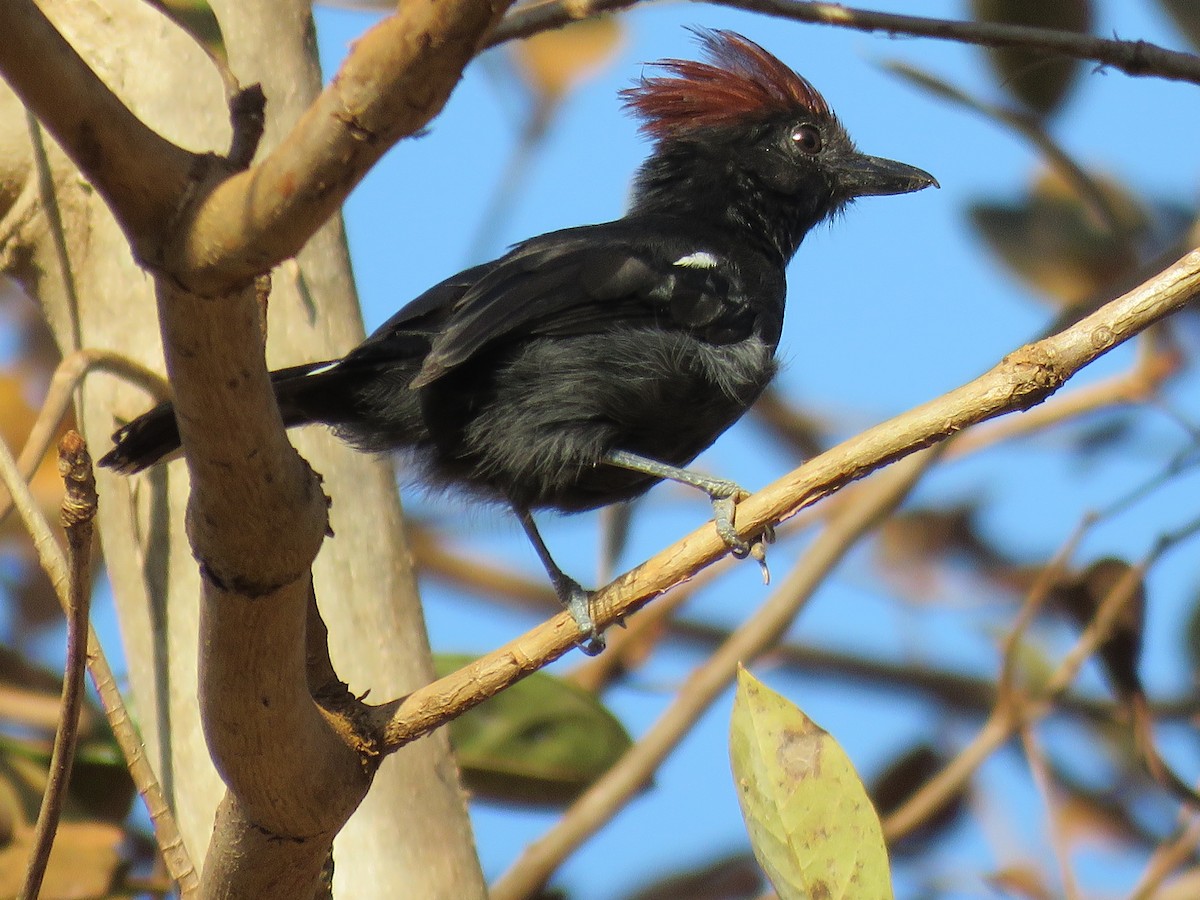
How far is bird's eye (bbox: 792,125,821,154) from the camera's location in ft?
15.3

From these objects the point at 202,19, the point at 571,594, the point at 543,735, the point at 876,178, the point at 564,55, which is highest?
the point at 564,55

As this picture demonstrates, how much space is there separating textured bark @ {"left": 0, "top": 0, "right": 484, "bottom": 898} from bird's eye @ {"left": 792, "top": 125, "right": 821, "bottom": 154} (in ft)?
5.54

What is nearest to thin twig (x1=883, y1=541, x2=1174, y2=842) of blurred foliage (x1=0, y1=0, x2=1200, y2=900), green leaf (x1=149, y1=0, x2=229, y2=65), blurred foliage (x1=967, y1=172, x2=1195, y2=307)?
blurred foliage (x1=0, y1=0, x2=1200, y2=900)

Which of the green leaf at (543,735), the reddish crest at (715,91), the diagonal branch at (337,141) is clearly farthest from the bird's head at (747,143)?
the diagonal branch at (337,141)

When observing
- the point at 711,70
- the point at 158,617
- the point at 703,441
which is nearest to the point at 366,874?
the point at 158,617

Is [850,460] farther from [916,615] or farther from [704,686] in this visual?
[916,615]

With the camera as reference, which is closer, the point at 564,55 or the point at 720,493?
the point at 720,493

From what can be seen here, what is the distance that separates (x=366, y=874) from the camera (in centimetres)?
301

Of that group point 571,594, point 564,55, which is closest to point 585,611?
point 571,594

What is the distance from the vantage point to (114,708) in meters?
2.38

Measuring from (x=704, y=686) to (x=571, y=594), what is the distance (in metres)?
0.97

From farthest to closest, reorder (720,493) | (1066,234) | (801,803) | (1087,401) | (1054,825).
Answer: (1066,234) < (1087,401) < (1054,825) < (720,493) < (801,803)

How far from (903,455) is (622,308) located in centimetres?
154

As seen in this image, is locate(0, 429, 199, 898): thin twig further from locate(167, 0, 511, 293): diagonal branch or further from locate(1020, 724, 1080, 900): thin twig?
locate(1020, 724, 1080, 900): thin twig
